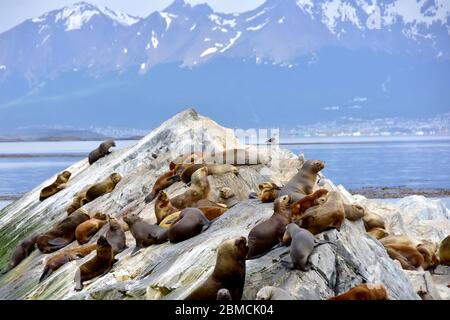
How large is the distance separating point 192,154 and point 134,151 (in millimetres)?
2200

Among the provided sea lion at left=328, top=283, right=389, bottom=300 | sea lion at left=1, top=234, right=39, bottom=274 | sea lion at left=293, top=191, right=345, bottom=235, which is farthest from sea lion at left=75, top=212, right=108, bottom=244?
sea lion at left=328, top=283, right=389, bottom=300

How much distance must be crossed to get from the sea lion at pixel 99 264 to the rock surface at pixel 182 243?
0.15m

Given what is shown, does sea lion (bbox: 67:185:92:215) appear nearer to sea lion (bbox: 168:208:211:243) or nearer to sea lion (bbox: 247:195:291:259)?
sea lion (bbox: 168:208:211:243)

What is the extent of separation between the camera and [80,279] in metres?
9.15

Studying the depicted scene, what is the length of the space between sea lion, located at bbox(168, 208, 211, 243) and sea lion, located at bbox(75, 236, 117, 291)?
0.73 m

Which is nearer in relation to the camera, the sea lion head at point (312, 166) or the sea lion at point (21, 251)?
the sea lion head at point (312, 166)

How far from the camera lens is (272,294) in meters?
6.16

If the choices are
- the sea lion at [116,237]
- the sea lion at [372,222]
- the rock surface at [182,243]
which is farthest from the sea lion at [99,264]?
the sea lion at [372,222]

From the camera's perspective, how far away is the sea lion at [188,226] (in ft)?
29.3

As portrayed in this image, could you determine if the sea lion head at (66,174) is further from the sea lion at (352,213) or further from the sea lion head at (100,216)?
the sea lion at (352,213)

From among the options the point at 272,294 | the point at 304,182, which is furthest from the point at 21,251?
the point at 272,294

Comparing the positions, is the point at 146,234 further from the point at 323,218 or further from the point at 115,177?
the point at 115,177

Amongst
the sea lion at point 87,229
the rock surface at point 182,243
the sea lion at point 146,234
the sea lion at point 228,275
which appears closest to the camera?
the sea lion at point 228,275
